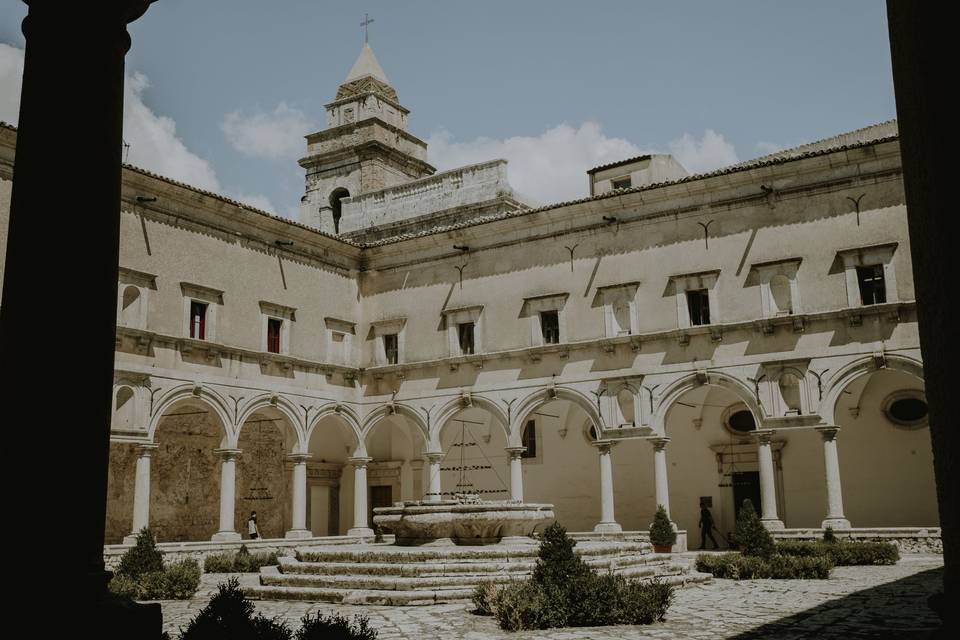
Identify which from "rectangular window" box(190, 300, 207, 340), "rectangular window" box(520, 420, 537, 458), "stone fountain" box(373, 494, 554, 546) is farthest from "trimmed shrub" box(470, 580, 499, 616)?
"rectangular window" box(520, 420, 537, 458)

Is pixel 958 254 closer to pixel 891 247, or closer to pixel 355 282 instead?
pixel 891 247

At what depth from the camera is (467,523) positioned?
46.8 feet

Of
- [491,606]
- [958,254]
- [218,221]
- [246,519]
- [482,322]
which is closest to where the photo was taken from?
[958,254]

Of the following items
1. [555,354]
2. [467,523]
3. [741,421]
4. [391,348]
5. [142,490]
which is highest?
[391,348]

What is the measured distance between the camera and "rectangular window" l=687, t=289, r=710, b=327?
2255cm

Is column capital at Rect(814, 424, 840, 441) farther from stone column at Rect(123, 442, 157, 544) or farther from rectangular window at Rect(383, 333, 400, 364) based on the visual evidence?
stone column at Rect(123, 442, 157, 544)

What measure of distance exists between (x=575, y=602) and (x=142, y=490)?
1369cm

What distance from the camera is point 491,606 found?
32.5 ft

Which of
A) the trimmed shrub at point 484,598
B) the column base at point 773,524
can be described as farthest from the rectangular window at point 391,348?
the trimmed shrub at point 484,598

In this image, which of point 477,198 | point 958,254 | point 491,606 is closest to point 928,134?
point 958,254

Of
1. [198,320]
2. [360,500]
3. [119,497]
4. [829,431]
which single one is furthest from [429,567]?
[119,497]

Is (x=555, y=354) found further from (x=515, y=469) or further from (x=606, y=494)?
(x=606, y=494)

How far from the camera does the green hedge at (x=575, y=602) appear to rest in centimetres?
927

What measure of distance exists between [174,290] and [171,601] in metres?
10.5
